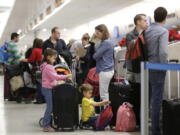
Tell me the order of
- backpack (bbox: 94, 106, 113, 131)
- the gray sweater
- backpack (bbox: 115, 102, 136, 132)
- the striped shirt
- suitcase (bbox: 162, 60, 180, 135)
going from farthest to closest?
the striped shirt
backpack (bbox: 94, 106, 113, 131)
backpack (bbox: 115, 102, 136, 132)
the gray sweater
suitcase (bbox: 162, 60, 180, 135)

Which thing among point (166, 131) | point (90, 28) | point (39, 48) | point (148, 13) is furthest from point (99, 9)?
point (166, 131)

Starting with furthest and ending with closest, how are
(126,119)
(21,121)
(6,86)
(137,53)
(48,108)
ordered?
(6,86) < (21,121) < (48,108) < (126,119) < (137,53)

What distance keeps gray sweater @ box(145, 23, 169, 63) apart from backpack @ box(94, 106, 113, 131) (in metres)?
1.15

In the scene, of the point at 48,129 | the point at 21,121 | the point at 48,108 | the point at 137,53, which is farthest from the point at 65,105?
the point at 137,53

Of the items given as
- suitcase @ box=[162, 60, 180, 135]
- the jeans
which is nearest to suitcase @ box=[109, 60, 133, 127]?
the jeans

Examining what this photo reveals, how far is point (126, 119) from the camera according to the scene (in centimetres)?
529

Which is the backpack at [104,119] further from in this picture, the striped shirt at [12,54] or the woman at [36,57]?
the striped shirt at [12,54]

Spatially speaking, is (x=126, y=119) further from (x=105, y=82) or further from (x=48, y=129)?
(x=48, y=129)

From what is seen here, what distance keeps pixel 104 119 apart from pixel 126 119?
35 centimetres

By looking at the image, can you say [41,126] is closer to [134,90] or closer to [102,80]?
[102,80]

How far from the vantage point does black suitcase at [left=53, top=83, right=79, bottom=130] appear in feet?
18.0

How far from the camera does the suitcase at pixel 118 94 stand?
5.52 m

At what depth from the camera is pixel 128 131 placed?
5.32m

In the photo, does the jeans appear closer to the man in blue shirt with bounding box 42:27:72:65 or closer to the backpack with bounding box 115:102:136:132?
the backpack with bounding box 115:102:136:132
